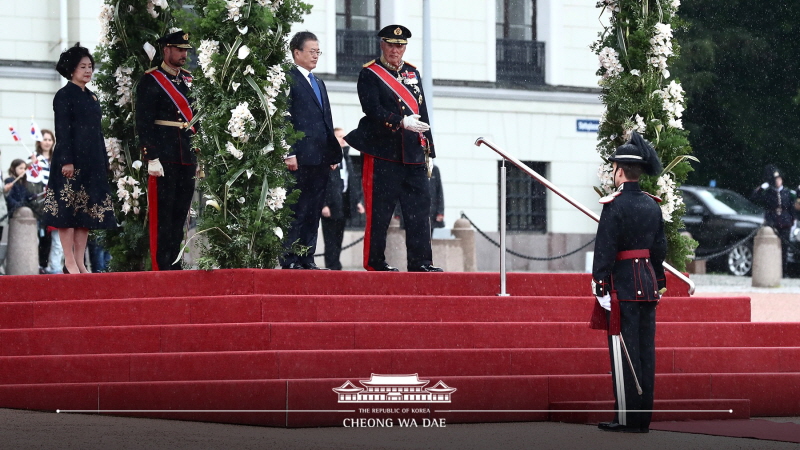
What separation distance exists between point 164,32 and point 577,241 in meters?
16.3

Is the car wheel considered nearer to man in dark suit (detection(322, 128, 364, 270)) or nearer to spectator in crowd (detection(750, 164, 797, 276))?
spectator in crowd (detection(750, 164, 797, 276))

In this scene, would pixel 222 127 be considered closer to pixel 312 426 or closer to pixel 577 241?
pixel 312 426

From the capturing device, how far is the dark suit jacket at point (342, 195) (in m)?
17.5

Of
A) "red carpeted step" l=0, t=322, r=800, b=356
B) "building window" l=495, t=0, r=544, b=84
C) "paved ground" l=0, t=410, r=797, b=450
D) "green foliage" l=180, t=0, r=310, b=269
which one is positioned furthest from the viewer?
"building window" l=495, t=0, r=544, b=84

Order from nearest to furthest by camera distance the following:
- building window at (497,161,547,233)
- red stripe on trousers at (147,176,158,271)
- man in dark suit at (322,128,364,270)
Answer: red stripe on trousers at (147,176,158,271), man in dark suit at (322,128,364,270), building window at (497,161,547,233)

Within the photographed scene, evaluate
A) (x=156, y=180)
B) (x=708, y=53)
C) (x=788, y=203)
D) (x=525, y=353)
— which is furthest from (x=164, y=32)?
(x=708, y=53)

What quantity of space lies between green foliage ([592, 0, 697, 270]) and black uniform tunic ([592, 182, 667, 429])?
274cm

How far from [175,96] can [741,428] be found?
5.27m

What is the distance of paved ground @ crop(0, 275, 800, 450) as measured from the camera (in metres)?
9.58

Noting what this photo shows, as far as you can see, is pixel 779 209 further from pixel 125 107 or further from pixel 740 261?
pixel 125 107

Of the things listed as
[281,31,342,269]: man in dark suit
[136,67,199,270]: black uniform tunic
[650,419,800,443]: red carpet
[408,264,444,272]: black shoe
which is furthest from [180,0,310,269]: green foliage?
[650,419,800,443]: red carpet

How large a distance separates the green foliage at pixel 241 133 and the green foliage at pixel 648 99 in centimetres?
310

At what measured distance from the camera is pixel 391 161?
13.1 metres

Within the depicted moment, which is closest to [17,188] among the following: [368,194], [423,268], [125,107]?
[125,107]
